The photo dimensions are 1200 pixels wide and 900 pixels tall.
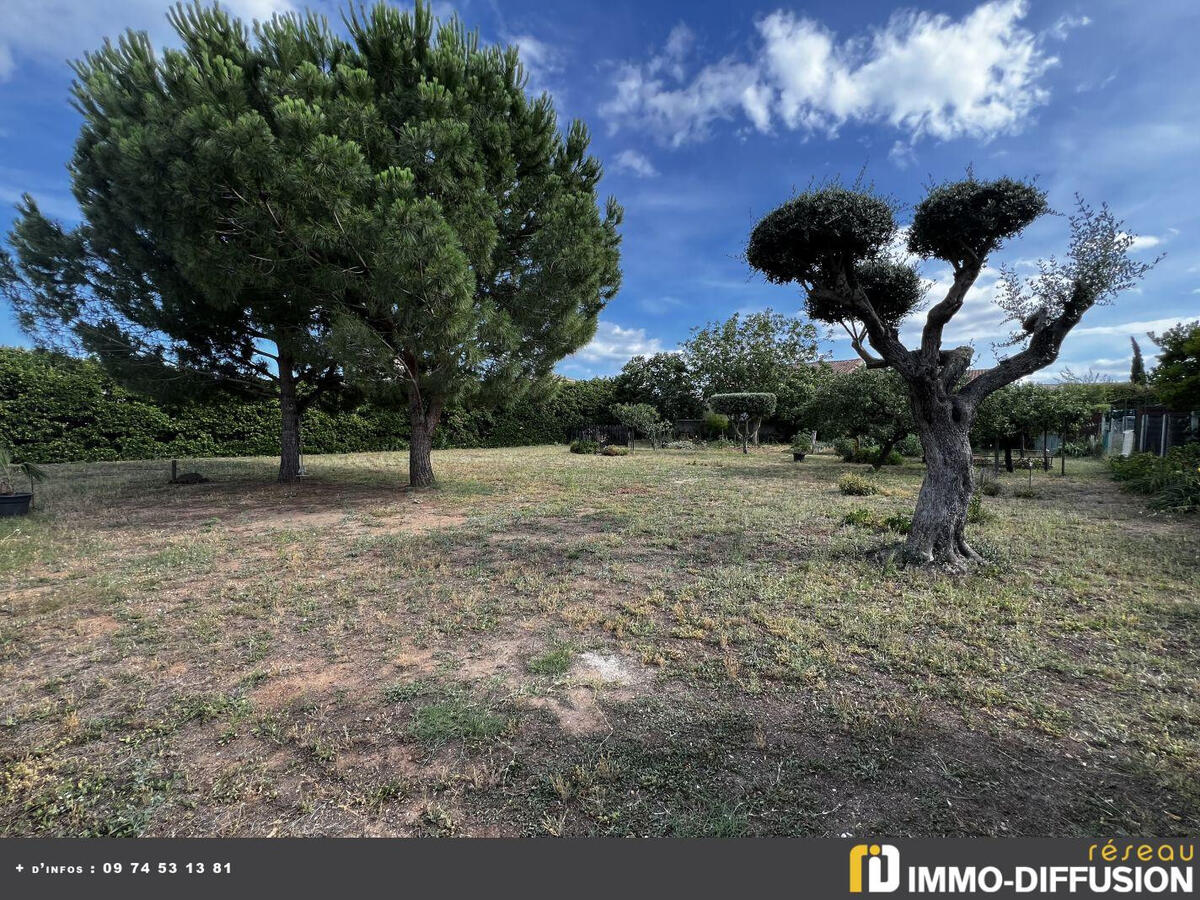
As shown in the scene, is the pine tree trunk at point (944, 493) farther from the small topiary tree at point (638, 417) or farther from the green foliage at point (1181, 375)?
the small topiary tree at point (638, 417)

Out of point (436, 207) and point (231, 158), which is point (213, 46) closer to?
point (231, 158)

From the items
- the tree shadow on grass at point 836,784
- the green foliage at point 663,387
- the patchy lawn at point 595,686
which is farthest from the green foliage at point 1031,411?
the green foliage at point 663,387

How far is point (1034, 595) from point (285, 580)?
5.50 meters

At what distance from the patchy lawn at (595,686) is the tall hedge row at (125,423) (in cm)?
608

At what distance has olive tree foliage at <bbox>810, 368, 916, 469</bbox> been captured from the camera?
10.7 metres

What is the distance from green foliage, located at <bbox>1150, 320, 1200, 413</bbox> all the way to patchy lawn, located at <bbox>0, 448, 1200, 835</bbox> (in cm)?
479

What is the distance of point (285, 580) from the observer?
148 inches

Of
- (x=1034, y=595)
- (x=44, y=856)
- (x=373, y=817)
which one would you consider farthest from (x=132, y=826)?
(x=1034, y=595)

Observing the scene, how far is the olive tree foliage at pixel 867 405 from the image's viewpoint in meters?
10.7

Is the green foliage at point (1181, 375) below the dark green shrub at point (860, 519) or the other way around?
the other way around

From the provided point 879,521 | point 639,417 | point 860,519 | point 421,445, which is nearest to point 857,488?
point 879,521

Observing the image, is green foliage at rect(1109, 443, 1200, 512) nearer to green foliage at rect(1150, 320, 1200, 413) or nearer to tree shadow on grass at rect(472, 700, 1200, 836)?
green foliage at rect(1150, 320, 1200, 413)

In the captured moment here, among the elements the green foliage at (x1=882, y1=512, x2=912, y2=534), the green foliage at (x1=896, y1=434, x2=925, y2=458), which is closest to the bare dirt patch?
the green foliage at (x1=882, y1=512, x2=912, y2=534)

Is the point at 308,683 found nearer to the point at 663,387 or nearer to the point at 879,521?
the point at 879,521
